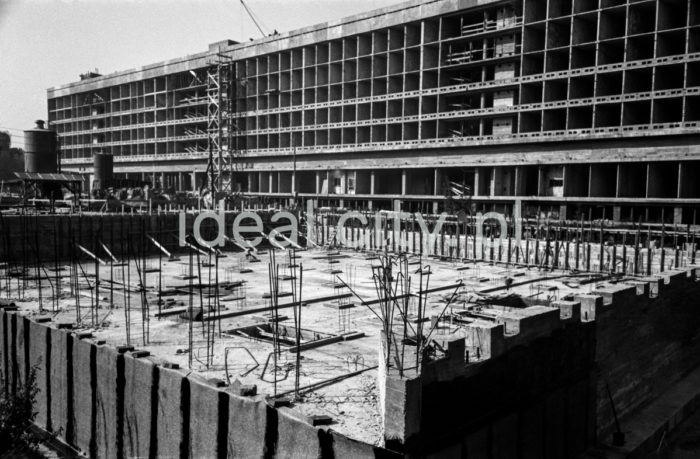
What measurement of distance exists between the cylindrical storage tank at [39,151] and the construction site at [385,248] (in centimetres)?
27

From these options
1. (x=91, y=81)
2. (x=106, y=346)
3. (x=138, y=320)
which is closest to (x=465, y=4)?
(x=138, y=320)

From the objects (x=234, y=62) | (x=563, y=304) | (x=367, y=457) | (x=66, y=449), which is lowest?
(x=66, y=449)

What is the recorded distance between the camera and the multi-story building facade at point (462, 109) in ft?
145

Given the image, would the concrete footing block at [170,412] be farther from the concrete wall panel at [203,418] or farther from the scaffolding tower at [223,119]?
the scaffolding tower at [223,119]

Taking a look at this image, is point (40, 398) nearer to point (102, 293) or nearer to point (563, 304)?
point (102, 293)

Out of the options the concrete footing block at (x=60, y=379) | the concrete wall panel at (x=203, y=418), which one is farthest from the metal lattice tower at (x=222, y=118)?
Answer: the concrete wall panel at (x=203, y=418)

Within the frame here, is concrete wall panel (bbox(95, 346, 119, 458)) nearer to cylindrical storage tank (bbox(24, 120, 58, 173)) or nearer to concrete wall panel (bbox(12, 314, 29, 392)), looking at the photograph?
concrete wall panel (bbox(12, 314, 29, 392))

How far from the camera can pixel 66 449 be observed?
18.2m

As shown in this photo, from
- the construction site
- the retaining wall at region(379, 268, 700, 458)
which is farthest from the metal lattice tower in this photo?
the retaining wall at region(379, 268, 700, 458)

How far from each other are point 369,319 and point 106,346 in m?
9.73

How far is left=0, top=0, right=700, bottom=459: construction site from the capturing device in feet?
47.4

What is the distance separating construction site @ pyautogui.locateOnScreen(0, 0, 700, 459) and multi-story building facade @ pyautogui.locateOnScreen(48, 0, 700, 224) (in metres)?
0.25

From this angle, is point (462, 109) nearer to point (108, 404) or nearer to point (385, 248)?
point (385, 248)

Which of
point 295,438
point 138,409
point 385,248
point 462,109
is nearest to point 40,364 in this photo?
point 138,409
